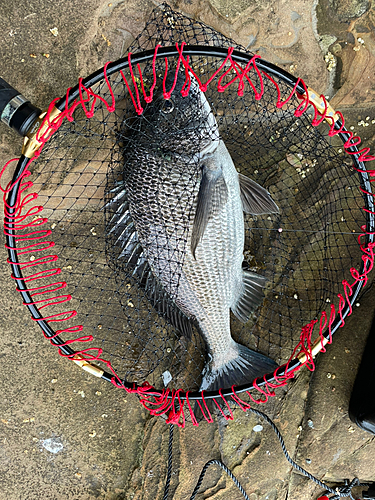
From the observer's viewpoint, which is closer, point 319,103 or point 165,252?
point 319,103

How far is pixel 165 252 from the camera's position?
6.98 ft

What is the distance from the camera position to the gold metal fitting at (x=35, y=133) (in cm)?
167

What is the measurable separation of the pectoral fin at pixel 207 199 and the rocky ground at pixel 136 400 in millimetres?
978

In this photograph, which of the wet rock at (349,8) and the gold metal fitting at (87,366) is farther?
the wet rock at (349,8)

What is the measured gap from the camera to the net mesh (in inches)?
88.6

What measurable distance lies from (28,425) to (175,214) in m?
1.90

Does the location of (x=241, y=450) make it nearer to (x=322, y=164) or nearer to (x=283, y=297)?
(x=283, y=297)

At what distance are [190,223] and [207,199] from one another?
0.16m

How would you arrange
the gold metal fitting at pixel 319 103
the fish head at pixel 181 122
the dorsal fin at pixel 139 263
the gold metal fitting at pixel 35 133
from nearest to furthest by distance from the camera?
the gold metal fitting at pixel 35 133 < the gold metal fitting at pixel 319 103 < the fish head at pixel 181 122 < the dorsal fin at pixel 139 263

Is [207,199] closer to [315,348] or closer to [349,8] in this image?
[315,348]

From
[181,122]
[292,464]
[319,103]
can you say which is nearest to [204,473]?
[292,464]

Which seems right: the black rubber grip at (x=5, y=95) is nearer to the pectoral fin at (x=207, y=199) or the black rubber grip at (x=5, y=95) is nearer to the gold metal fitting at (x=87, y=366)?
the pectoral fin at (x=207, y=199)

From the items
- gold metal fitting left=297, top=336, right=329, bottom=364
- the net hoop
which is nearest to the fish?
the net hoop

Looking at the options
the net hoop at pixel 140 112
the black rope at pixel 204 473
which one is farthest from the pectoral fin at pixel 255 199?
the black rope at pixel 204 473
